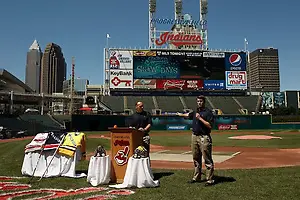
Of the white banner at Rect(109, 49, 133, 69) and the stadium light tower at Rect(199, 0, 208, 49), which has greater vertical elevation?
the stadium light tower at Rect(199, 0, 208, 49)

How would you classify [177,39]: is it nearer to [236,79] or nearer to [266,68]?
[236,79]

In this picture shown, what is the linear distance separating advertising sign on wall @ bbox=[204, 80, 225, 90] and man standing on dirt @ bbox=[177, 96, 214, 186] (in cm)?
4789

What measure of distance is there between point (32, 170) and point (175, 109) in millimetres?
47727

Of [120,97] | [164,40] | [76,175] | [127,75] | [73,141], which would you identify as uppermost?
[164,40]

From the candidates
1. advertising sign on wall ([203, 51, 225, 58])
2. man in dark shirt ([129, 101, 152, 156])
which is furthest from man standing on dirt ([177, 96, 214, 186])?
advertising sign on wall ([203, 51, 225, 58])

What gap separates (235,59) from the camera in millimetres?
55750

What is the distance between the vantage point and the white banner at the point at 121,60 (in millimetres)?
53125

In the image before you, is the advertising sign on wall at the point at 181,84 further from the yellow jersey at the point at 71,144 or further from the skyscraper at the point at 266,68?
the skyscraper at the point at 266,68

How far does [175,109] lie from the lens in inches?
2196

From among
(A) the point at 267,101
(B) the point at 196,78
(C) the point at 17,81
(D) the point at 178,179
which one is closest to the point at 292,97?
(A) the point at 267,101

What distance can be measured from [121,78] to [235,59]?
2084 centimetres

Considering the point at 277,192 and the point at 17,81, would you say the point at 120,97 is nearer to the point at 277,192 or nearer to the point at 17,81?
the point at 277,192

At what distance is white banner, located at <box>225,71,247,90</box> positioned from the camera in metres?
55.3

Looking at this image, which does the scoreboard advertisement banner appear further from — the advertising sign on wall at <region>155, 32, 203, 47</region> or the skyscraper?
the skyscraper
